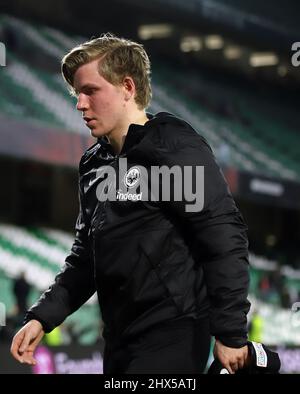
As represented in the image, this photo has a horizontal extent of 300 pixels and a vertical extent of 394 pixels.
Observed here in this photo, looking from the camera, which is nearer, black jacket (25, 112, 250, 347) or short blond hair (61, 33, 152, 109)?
black jacket (25, 112, 250, 347)

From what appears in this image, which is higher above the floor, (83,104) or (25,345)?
(83,104)

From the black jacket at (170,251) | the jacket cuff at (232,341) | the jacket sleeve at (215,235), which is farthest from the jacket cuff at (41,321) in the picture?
the jacket cuff at (232,341)

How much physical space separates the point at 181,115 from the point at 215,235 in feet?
67.8

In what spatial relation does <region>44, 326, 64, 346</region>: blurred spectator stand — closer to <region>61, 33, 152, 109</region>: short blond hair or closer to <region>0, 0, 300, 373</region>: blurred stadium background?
<region>0, 0, 300, 373</region>: blurred stadium background

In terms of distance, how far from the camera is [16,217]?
848 inches

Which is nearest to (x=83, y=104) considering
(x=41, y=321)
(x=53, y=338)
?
(x=41, y=321)

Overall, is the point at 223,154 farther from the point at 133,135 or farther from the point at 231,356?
the point at 231,356

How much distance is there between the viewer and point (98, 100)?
321 centimetres

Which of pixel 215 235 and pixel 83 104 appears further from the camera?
pixel 83 104

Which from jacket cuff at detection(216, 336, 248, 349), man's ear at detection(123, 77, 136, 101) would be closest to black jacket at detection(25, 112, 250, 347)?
jacket cuff at detection(216, 336, 248, 349)

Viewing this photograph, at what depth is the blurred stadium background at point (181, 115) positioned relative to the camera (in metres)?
18.2

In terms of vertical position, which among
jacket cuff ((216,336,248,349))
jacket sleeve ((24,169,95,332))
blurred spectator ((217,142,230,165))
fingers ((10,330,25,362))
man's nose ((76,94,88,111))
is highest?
blurred spectator ((217,142,230,165))

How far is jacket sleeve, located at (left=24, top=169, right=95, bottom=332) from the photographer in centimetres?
340

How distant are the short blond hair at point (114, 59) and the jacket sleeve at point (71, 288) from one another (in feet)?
1.57
